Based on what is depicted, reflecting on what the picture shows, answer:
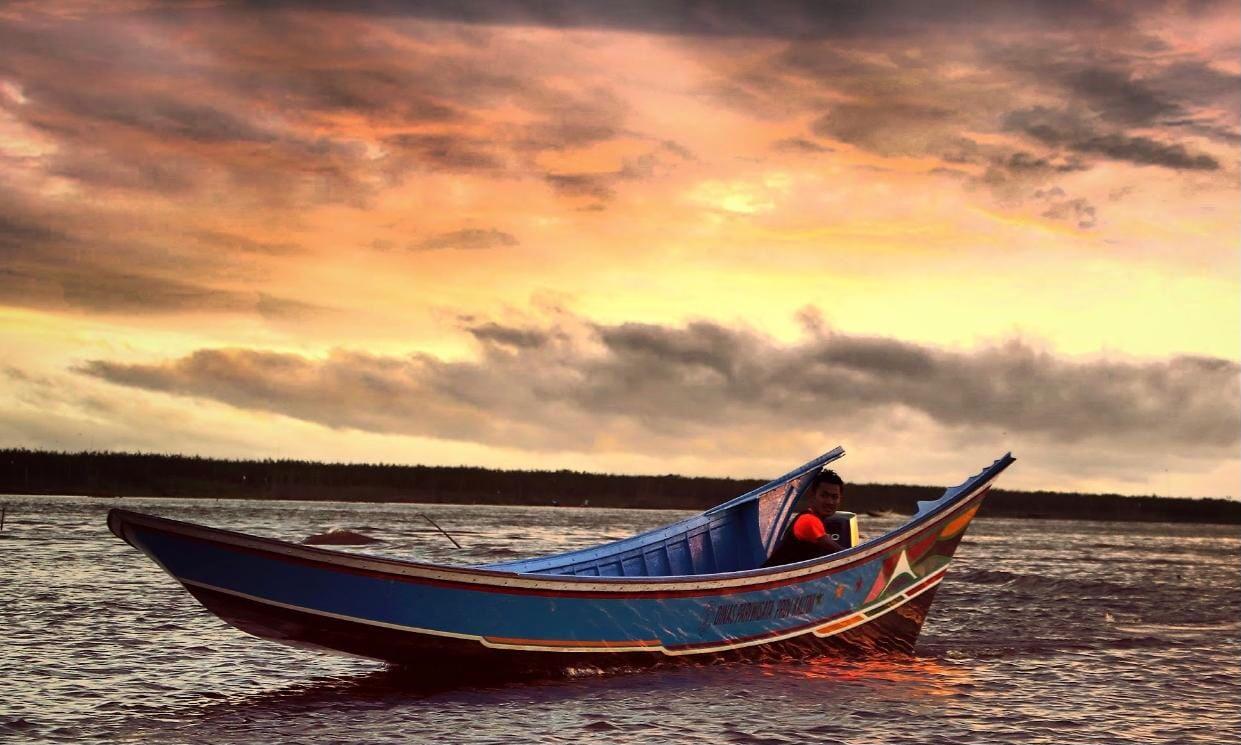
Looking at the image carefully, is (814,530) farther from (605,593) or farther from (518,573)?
(518,573)

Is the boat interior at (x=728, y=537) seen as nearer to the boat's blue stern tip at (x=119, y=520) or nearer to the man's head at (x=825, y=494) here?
the man's head at (x=825, y=494)

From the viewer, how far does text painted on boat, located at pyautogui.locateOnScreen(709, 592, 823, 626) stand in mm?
12562

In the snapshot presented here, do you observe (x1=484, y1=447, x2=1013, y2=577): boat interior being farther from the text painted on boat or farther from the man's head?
the text painted on boat

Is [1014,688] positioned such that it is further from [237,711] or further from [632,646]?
[237,711]

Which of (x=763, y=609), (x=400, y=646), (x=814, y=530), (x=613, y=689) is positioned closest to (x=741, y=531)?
(x=814, y=530)

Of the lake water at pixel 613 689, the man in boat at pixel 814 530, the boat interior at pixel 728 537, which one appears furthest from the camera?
the boat interior at pixel 728 537

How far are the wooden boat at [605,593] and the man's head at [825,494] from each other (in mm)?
619

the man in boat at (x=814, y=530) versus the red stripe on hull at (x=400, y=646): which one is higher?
the man in boat at (x=814, y=530)

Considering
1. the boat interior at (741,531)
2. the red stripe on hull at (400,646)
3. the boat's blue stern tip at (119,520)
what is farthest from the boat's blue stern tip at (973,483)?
the boat's blue stern tip at (119,520)

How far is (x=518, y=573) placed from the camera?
1097cm

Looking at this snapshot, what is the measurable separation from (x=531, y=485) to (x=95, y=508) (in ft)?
102

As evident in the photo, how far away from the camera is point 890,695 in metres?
12.4

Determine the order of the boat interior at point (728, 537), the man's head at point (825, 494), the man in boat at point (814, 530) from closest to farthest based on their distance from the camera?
the man in boat at point (814, 530) < the man's head at point (825, 494) < the boat interior at point (728, 537)

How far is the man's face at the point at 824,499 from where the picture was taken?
13.8 m
